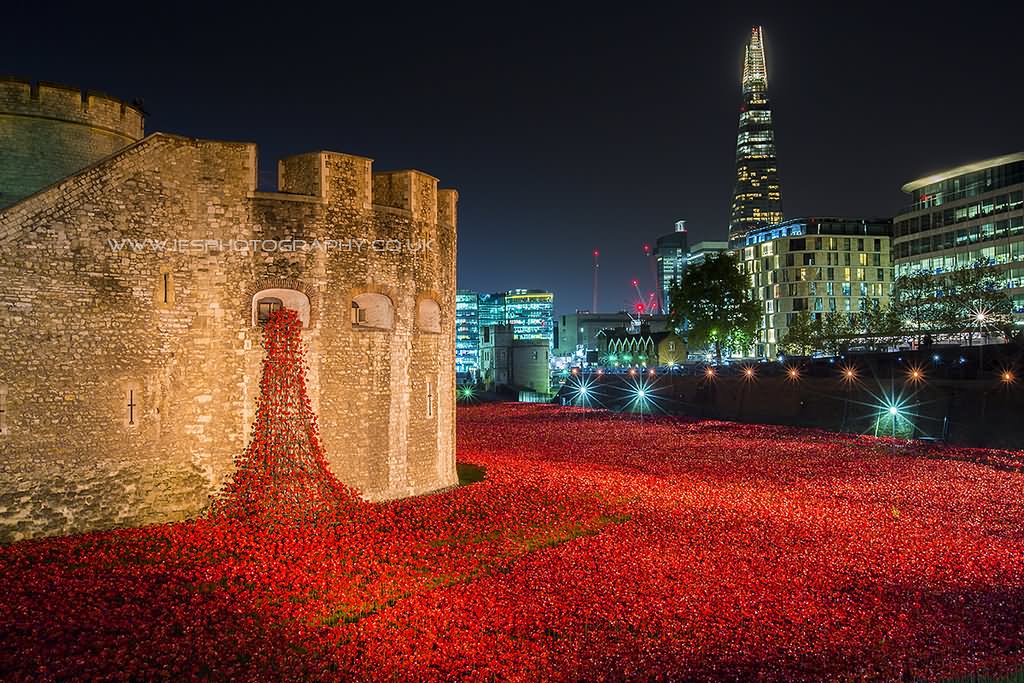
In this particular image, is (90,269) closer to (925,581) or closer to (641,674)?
(641,674)

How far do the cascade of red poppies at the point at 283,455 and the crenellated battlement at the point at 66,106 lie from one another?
862 cm

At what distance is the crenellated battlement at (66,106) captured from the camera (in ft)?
65.9

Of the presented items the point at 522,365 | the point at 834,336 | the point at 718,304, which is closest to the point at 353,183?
the point at 834,336

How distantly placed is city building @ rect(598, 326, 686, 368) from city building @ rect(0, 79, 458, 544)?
80.7m

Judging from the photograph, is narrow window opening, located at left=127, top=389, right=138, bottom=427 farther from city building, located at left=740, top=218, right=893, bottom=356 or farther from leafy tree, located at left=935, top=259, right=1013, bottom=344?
city building, located at left=740, top=218, right=893, bottom=356

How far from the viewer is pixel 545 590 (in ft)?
47.0

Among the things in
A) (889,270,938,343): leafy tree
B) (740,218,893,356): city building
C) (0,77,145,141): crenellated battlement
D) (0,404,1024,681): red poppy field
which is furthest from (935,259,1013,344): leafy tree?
(0,77,145,141): crenellated battlement

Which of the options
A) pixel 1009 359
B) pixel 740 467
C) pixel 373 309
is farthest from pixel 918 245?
pixel 373 309

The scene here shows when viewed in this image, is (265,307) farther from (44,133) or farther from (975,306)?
(975,306)

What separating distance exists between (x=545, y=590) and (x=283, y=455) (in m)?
8.24

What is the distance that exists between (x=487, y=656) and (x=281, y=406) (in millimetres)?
9952

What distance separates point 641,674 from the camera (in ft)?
35.8

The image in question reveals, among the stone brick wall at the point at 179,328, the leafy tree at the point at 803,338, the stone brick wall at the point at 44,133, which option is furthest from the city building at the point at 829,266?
the stone brick wall at the point at 44,133

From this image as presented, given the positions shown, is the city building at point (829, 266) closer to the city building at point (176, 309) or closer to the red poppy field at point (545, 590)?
the red poppy field at point (545, 590)
